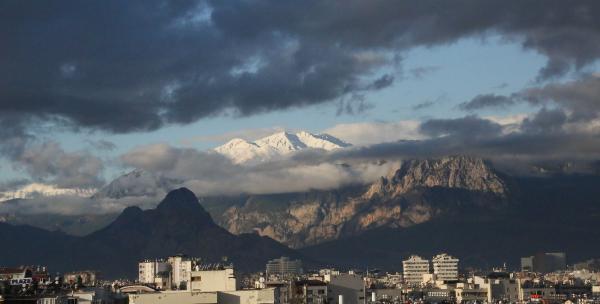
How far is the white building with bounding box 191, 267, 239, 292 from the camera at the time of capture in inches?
7047

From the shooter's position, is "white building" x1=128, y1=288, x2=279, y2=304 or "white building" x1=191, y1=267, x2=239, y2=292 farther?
"white building" x1=191, y1=267, x2=239, y2=292

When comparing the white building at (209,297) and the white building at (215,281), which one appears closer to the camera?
the white building at (209,297)

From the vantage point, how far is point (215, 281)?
595ft

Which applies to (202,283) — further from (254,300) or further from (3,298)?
(3,298)

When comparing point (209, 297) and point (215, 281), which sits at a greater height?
point (215, 281)

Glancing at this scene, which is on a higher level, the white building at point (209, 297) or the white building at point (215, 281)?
the white building at point (215, 281)

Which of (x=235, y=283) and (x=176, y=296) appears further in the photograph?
(x=235, y=283)

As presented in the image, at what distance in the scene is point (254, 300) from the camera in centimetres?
16538

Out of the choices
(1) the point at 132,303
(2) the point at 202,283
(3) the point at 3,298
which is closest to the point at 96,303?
(1) the point at 132,303

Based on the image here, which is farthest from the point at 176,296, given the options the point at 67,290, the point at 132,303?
the point at 67,290

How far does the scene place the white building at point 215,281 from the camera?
179 m

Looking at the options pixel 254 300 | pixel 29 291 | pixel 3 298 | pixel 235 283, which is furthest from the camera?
pixel 235 283

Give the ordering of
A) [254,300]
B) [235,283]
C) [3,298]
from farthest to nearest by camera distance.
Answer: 1. [235,283]
2. [254,300]
3. [3,298]

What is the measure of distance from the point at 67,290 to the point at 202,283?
71.5 ft
